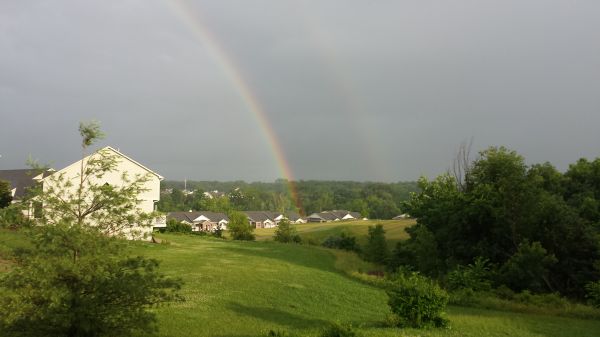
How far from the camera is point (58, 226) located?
24.7 feet

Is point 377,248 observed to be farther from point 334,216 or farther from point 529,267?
point 334,216

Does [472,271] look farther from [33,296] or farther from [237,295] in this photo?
[33,296]

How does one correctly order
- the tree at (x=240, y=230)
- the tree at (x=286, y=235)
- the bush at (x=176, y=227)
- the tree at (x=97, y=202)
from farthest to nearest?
the tree at (x=240, y=230), the bush at (x=176, y=227), the tree at (x=286, y=235), the tree at (x=97, y=202)

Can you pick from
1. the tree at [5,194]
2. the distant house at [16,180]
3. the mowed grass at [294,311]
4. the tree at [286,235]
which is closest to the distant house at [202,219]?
the tree at [286,235]

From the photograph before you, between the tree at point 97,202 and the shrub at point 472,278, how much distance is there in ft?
52.9

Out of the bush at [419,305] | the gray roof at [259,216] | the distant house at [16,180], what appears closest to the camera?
the bush at [419,305]

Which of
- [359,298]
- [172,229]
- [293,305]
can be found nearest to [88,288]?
[293,305]

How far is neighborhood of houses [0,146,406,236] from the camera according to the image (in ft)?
28.3

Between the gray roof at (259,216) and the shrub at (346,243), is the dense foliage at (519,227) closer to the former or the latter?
the shrub at (346,243)

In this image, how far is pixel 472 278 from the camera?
2088 centimetres

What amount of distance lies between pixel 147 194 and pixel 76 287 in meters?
34.2

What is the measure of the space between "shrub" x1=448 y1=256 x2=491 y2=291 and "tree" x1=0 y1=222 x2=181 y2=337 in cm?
1574

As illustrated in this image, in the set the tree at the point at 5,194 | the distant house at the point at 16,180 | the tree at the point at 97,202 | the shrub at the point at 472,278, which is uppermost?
the distant house at the point at 16,180

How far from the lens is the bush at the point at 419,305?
11.8m
